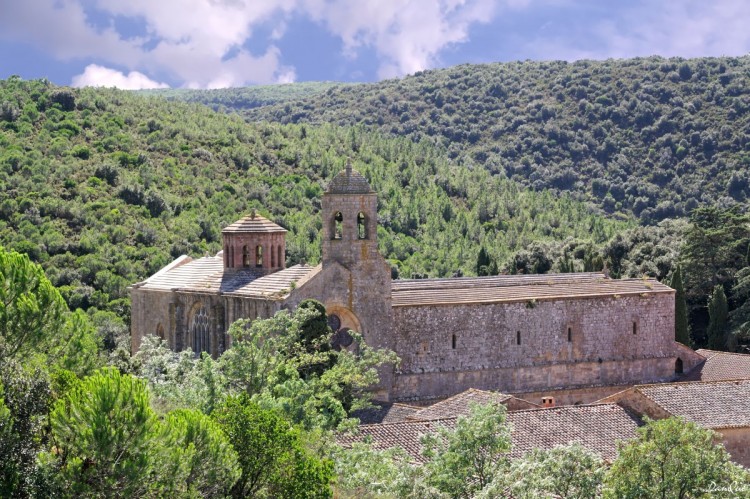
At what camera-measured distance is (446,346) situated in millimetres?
36531

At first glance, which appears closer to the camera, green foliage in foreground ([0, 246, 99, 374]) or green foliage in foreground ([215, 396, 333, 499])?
green foliage in foreground ([215, 396, 333, 499])

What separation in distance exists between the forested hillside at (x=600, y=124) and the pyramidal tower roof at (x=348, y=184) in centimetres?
5398

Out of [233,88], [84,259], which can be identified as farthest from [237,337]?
[233,88]

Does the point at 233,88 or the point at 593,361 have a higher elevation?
the point at 233,88

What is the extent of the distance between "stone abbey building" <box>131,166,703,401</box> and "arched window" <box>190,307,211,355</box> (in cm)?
3

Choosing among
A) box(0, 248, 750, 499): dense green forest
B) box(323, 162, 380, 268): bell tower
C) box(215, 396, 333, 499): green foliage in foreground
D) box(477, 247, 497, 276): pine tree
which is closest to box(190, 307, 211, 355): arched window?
box(323, 162, 380, 268): bell tower

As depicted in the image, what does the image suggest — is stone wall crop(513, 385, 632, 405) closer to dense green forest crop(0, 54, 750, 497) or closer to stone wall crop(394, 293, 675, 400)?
stone wall crop(394, 293, 675, 400)

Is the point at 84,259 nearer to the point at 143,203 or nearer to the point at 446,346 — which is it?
the point at 143,203

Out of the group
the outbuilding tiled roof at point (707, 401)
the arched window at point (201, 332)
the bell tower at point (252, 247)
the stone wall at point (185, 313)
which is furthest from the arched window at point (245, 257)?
the outbuilding tiled roof at point (707, 401)

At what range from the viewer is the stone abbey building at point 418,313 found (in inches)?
1391

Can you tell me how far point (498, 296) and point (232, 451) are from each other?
19835 millimetres

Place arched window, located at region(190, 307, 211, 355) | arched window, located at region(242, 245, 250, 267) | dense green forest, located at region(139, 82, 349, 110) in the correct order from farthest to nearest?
dense green forest, located at region(139, 82, 349, 110)
arched window, located at region(242, 245, 250, 267)
arched window, located at region(190, 307, 211, 355)

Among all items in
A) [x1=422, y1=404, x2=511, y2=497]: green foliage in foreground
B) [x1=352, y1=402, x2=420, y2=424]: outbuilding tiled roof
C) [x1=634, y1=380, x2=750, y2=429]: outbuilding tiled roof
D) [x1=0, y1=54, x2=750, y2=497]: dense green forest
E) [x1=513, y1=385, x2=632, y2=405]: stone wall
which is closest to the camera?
[x1=0, y1=54, x2=750, y2=497]: dense green forest

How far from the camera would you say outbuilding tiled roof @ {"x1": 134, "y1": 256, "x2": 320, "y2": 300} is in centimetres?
3447
